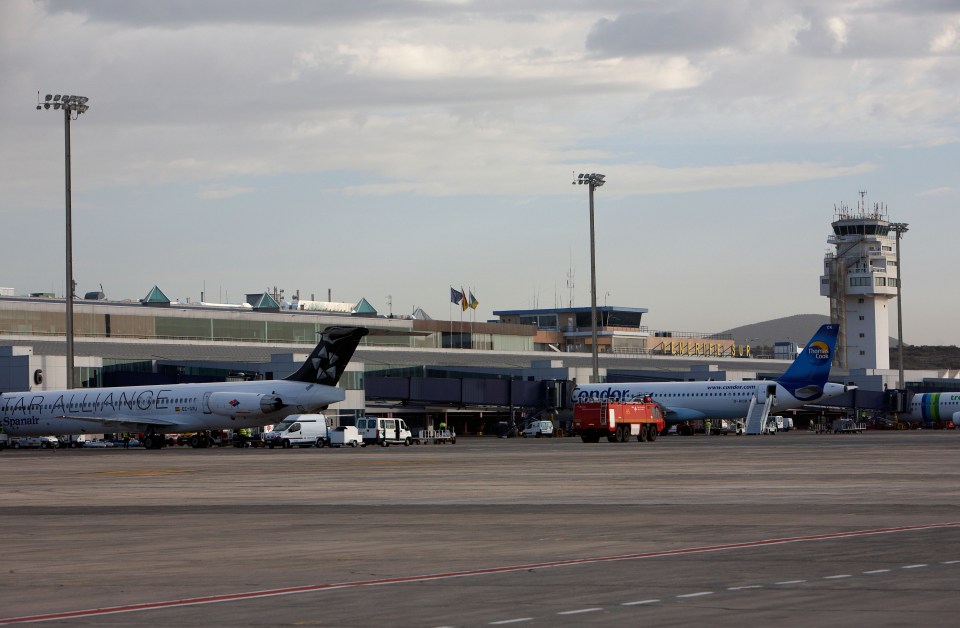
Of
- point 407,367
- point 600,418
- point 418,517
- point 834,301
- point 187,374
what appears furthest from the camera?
point 834,301

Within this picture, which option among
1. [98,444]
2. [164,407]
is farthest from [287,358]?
[164,407]

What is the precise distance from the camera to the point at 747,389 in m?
109

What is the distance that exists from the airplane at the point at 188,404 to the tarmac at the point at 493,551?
39.0m

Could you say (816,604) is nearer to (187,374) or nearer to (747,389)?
(747,389)

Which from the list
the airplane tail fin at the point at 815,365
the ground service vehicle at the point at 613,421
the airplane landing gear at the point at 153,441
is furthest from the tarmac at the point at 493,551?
the airplane tail fin at the point at 815,365

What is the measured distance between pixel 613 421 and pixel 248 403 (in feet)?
75.9

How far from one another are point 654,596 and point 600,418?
232 feet

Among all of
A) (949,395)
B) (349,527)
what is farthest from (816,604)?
(949,395)

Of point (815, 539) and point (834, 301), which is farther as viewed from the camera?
point (834, 301)

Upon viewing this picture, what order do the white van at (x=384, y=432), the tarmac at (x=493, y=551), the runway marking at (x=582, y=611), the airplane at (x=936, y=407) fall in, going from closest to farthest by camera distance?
1. the runway marking at (x=582, y=611)
2. the tarmac at (x=493, y=551)
3. the white van at (x=384, y=432)
4. the airplane at (x=936, y=407)

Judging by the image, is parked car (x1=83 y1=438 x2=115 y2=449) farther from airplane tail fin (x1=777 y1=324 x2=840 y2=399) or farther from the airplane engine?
airplane tail fin (x1=777 y1=324 x2=840 y2=399)

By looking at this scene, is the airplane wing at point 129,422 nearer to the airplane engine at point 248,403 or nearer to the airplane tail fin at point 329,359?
the airplane engine at point 248,403

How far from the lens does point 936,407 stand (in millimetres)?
141000

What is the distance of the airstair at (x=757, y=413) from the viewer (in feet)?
353
